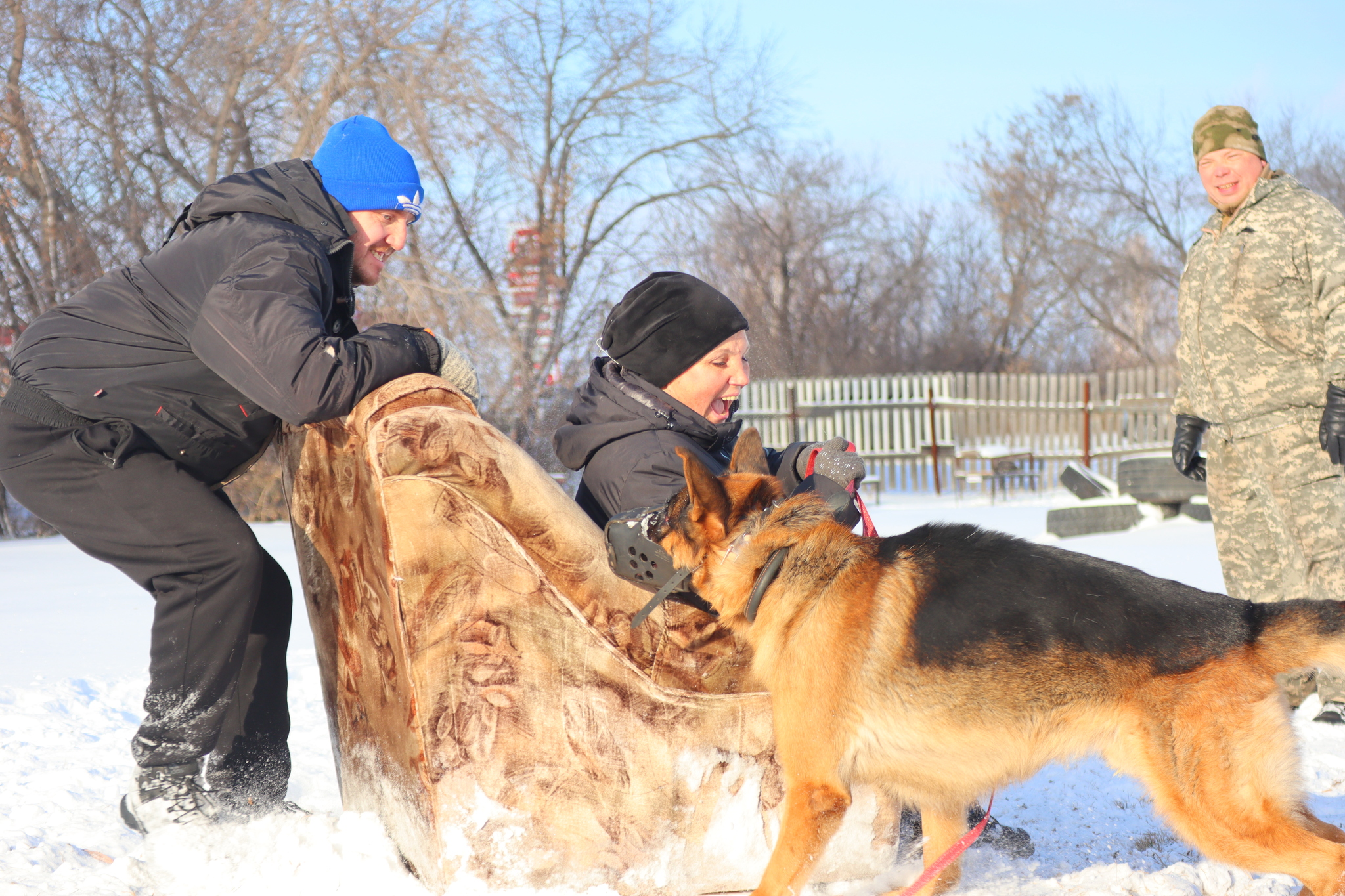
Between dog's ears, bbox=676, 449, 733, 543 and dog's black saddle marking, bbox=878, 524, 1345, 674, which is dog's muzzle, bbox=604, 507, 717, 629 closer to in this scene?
dog's ears, bbox=676, 449, 733, 543

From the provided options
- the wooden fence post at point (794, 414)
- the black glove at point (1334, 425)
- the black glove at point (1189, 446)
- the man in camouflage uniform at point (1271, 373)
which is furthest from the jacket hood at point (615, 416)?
the wooden fence post at point (794, 414)

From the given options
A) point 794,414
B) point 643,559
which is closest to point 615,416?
point 643,559

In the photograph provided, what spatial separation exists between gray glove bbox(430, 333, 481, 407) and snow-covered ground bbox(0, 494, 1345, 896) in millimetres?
1239

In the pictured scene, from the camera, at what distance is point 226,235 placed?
276 cm

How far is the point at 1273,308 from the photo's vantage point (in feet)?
14.8

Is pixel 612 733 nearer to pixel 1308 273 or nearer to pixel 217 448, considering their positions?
pixel 217 448

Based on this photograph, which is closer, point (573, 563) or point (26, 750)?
point (573, 563)

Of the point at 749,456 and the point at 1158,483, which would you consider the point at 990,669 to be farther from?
the point at 1158,483

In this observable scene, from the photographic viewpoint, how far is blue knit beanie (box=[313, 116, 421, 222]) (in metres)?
3.01

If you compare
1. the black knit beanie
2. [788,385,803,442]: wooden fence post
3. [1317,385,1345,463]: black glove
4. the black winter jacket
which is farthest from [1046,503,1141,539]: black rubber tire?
[788,385,803,442]: wooden fence post

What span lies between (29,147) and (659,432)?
1330 cm

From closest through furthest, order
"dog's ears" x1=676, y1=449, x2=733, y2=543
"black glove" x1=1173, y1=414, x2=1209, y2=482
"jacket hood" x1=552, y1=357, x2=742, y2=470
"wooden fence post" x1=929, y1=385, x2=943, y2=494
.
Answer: "dog's ears" x1=676, y1=449, x2=733, y2=543
"jacket hood" x1=552, y1=357, x2=742, y2=470
"black glove" x1=1173, y1=414, x2=1209, y2=482
"wooden fence post" x1=929, y1=385, x2=943, y2=494

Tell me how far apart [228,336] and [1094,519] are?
33.0ft

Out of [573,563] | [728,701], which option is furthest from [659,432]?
[728,701]
